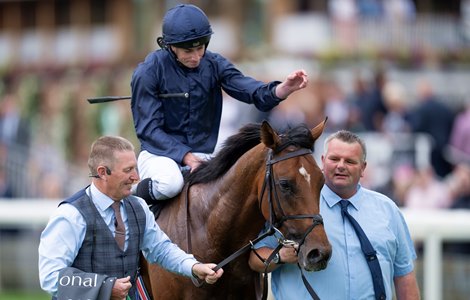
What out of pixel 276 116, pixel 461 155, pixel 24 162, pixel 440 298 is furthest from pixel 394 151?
pixel 24 162

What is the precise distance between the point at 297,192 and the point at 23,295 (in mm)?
7924

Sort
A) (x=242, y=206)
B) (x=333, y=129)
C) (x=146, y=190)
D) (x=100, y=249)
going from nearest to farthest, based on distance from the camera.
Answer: (x=100, y=249), (x=242, y=206), (x=146, y=190), (x=333, y=129)

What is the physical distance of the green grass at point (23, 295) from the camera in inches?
500

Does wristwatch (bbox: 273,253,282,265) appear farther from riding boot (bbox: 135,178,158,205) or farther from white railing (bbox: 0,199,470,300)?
white railing (bbox: 0,199,470,300)

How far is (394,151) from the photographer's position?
14.0 metres

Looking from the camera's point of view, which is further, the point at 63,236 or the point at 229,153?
the point at 229,153

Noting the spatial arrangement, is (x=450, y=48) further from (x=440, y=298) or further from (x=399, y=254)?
(x=399, y=254)

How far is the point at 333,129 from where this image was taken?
15.4 m

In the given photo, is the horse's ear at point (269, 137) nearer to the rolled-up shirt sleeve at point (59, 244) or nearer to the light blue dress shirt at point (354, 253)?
the light blue dress shirt at point (354, 253)

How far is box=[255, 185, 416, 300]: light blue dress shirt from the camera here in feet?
19.0

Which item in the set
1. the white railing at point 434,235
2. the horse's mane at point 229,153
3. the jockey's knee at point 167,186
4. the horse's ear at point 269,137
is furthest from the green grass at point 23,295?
the horse's ear at point 269,137

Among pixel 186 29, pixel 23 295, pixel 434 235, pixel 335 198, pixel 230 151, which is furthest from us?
pixel 23 295

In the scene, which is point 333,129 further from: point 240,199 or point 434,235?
point 240,199

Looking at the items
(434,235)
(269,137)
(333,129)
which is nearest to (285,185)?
(269,137)
